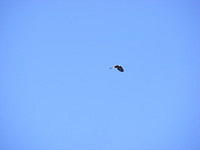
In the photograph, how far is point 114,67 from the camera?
1070 centimetres
